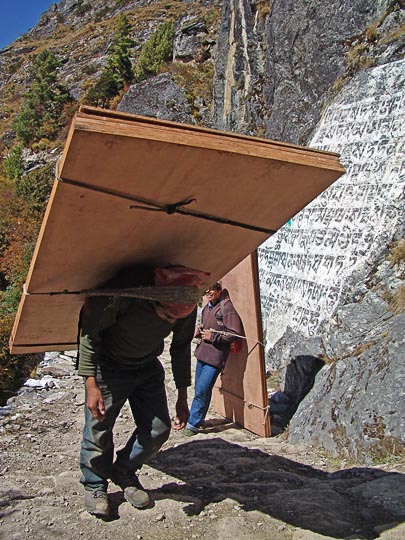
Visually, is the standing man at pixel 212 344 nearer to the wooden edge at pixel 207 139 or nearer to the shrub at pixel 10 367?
the shrub at pixel 10 367

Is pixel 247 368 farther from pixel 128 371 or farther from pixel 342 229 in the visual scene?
pixel 128 371

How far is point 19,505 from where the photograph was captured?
3.80 metres

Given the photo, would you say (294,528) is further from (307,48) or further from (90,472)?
(307,48)

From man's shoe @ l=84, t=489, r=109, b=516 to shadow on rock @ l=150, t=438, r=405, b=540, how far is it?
1.59 ft

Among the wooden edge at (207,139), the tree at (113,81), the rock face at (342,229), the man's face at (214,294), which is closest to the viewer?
the wooden edge at (207,139)

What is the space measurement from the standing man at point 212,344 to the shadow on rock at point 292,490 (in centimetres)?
83

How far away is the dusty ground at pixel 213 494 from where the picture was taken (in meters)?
3.49

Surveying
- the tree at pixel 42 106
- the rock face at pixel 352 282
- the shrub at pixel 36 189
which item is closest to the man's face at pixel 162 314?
the rock face at pixel 352 282

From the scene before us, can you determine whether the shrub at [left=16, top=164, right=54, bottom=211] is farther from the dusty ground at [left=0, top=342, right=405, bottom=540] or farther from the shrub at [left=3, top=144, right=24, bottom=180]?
the dusty ground at [left=0, top=342, right=405, bottom=540]

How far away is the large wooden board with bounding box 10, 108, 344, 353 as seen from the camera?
249cm

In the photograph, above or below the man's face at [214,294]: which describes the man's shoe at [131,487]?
below

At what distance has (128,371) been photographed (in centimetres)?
384

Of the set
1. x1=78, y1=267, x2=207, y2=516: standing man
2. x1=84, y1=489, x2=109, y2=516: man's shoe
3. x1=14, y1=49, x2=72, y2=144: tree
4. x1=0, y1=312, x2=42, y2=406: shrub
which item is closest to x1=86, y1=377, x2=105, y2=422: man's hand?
x1=78, y1=267, x2=207, y2=516: standing man

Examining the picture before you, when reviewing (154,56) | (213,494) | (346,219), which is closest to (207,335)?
(213,494)
